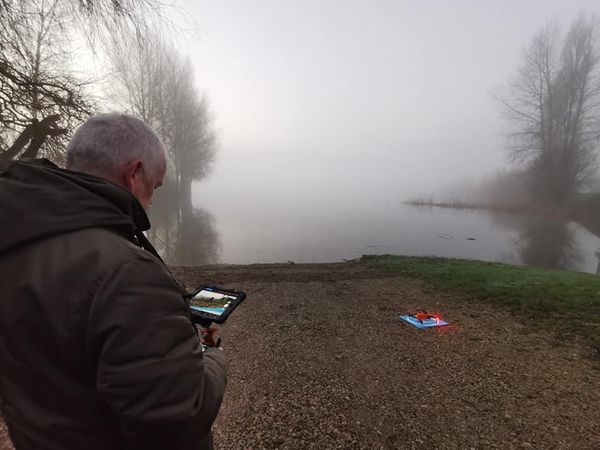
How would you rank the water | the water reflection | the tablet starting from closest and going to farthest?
the tablet
the water reflection
the water

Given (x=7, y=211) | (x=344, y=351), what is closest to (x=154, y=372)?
(x=7, y=211)

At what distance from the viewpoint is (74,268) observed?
2.99 feet

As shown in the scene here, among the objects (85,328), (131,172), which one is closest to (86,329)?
(85,328)

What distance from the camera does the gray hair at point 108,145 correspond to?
3.79 ft

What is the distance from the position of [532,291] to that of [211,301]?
26.3ft

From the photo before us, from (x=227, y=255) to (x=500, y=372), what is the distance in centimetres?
1299

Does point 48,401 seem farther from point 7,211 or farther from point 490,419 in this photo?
point 490,419

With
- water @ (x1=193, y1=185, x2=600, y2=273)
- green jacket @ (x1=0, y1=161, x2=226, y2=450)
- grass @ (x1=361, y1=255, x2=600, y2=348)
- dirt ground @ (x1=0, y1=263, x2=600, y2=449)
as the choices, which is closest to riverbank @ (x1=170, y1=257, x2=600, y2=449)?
dirt ground @ (x1=0, y1=263, x2=600, y2=449)

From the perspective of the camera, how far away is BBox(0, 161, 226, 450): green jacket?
901mm

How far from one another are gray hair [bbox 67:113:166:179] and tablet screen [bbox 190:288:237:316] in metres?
0.88

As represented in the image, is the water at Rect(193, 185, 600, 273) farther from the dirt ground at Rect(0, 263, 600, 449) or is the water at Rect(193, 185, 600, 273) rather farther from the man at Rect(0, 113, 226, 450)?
the man at Rect(0, 113, 226, 450)

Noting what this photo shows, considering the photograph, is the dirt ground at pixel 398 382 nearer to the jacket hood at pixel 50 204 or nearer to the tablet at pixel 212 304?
the tablet at pixel 212 304

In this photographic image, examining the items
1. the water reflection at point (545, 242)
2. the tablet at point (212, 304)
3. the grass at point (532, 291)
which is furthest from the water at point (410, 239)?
the tablet at point (212, 304)

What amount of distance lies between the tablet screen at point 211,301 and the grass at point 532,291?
5.67 m
